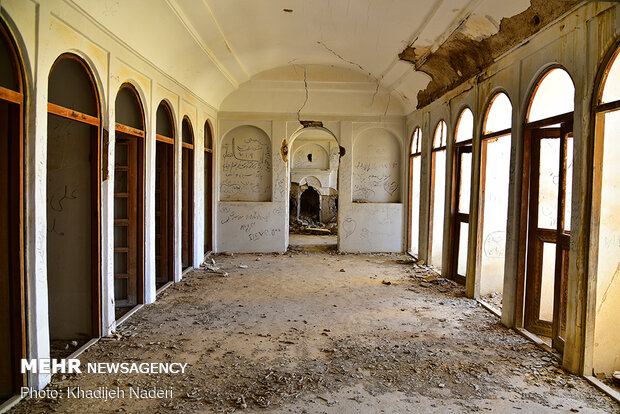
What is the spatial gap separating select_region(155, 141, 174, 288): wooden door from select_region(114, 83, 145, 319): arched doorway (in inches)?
45.3

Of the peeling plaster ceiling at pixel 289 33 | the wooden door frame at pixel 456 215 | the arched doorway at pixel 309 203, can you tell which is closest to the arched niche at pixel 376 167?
the peeling plaster ceiling at pixel 289 33

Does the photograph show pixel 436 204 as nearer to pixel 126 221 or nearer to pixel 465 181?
pixel 465 181

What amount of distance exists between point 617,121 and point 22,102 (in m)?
5.14

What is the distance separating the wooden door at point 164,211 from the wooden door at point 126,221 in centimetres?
115

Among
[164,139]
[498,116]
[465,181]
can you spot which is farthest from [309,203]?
[498,116]

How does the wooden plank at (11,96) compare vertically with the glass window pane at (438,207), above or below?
above

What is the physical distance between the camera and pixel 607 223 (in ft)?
13.0

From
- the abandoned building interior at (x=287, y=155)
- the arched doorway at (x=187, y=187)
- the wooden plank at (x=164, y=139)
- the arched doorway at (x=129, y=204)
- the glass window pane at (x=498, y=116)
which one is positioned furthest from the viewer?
the arched doorway at (x=187, y=187)

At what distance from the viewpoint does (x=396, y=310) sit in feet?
20.4

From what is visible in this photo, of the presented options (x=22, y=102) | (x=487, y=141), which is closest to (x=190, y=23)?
(x=22, y=102)

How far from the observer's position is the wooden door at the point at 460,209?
7578 mm

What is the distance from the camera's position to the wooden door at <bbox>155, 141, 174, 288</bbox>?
7.39 metres

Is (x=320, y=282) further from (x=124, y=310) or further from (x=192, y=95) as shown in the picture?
(x=192, y=95)

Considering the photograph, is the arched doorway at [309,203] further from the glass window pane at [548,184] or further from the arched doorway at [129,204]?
the glass window pane at [548,184]
